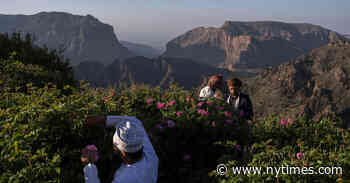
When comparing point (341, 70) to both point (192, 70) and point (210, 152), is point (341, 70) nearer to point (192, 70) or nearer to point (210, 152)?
point (210, 152)

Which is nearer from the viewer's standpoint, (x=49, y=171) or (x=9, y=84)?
(x=49, y=171)

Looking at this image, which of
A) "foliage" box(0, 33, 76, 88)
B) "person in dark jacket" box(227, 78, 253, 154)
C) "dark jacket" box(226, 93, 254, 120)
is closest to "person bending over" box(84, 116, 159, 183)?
"person in dark jacket" box(227, 78, 253, 154)

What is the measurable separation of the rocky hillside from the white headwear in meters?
37.6

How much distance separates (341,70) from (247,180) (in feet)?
172

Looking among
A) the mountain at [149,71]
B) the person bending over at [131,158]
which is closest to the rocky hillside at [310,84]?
the person bending over at [131,158]

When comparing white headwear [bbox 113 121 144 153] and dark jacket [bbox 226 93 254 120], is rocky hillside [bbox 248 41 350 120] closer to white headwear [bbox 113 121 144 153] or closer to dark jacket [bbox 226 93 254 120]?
dark jacket [bbox 226 93 254 120]

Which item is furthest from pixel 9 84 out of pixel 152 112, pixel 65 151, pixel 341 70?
pixel 341 70

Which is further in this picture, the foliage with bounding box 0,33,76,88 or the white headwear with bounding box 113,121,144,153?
the foliage with bounding box 0,33,76,88

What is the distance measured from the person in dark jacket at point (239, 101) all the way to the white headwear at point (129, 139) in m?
4.23

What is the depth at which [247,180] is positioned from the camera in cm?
356

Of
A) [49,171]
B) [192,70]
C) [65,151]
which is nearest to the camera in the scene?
[49,171]

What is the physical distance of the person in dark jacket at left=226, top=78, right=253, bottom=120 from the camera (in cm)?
663

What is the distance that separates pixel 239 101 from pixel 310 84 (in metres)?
48.3

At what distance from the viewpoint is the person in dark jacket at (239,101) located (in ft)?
21.7
